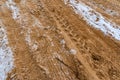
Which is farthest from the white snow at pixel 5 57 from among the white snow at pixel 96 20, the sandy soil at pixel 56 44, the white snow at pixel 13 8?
the white snow at pixel 96 20

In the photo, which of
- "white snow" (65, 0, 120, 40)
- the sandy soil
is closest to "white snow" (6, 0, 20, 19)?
the sandy soil

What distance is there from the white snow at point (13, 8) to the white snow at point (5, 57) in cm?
80

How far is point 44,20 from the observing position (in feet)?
17.9

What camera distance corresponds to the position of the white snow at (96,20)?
17.3 feet

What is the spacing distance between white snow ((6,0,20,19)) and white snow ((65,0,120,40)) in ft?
5.53

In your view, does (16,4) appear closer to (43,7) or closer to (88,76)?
(43,7)

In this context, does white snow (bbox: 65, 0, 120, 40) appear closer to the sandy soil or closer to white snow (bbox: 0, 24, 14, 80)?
the sandy soil

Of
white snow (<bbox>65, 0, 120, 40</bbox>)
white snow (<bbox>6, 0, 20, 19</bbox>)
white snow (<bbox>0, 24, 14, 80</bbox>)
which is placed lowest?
white snow (<bbox>0, 24, 14, 80</bbox>)

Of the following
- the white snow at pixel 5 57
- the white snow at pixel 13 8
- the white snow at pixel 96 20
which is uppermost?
the white snow at pixel 96 20

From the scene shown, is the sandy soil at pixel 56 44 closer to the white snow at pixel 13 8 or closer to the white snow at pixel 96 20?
the white snow at pixel 13 8

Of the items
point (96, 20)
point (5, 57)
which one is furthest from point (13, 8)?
point (96, 20)

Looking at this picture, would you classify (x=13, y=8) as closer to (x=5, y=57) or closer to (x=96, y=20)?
(x=5, y=57)

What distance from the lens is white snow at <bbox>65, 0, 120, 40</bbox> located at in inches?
207

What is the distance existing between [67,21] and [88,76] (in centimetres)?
199
